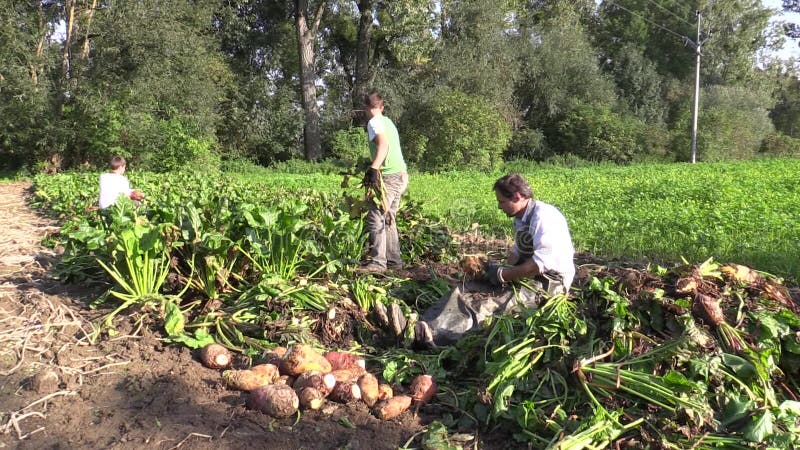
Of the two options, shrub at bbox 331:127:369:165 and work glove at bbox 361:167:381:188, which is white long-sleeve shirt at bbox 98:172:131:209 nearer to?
work glove at bbox 361:167:381:188

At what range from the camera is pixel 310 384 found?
3.14 m

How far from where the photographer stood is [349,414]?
310cm

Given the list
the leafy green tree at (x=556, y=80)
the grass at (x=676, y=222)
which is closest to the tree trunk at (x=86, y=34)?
the grass at (x=676, y=222)

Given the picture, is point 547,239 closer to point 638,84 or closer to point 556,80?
point 556,80

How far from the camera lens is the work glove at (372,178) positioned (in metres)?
5.55

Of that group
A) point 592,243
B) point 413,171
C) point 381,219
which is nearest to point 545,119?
point 413,171

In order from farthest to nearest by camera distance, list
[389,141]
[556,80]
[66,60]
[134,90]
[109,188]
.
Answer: [556,80]
[66,60]
[134,90]
[109,188]
[389,141]

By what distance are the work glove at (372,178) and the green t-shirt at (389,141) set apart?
214 mm

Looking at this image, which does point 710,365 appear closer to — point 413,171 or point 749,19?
point 413,171

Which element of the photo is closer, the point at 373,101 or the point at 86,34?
the point at 373,101

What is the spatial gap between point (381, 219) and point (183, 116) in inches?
690

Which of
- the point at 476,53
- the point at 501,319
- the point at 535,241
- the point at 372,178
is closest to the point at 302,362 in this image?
the point at 501,319

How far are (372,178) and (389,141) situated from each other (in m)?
0.50

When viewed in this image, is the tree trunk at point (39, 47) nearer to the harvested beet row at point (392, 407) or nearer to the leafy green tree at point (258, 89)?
the leafy green tree at point (258, 89)
